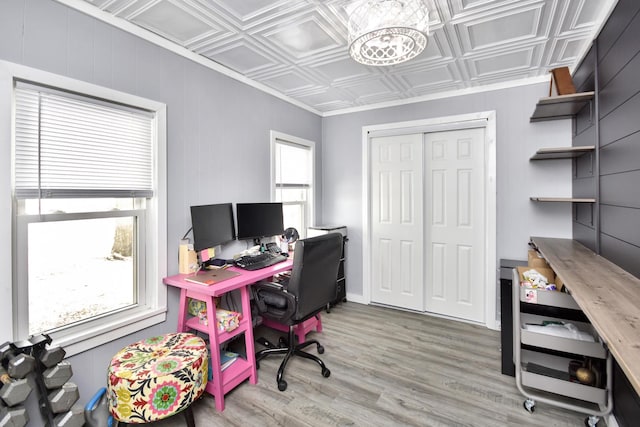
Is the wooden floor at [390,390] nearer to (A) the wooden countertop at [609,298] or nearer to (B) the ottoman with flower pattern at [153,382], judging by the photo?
(B) the ottoman with flower pattern at [153,382]

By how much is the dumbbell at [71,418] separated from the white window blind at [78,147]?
42.8 inches

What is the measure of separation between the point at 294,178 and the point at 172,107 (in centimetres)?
164

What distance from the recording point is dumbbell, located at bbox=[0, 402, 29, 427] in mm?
1272

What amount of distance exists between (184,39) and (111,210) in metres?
1.28

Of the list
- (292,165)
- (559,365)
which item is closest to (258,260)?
(292,165)

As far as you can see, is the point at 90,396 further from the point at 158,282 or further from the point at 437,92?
the point at 437,92

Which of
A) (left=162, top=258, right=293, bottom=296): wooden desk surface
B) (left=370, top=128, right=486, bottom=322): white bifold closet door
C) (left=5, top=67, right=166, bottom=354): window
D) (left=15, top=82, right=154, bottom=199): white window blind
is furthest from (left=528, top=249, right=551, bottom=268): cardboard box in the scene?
(left=15, top=82, right=154, bottom=199): white window blind

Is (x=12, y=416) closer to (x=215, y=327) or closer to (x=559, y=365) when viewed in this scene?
(x=215, y=327)

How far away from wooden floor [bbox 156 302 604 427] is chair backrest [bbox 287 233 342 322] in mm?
521

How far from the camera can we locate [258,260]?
2533 millimetres

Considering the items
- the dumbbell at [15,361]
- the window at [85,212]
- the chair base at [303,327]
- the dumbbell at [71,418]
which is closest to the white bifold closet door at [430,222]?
the chair base at [303,327]

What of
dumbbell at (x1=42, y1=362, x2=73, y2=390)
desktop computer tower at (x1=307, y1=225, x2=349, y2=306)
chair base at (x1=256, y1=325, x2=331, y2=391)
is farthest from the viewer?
desktop computer tower at (x1=307, y1=225, x2=349, y2=306)

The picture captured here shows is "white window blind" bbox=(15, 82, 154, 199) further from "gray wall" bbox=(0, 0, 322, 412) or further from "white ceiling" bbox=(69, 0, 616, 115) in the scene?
"white ceiling" bbox=(69, 0, 616, 115)

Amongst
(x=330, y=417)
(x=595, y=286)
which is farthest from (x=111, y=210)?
(x=595, y=286)
